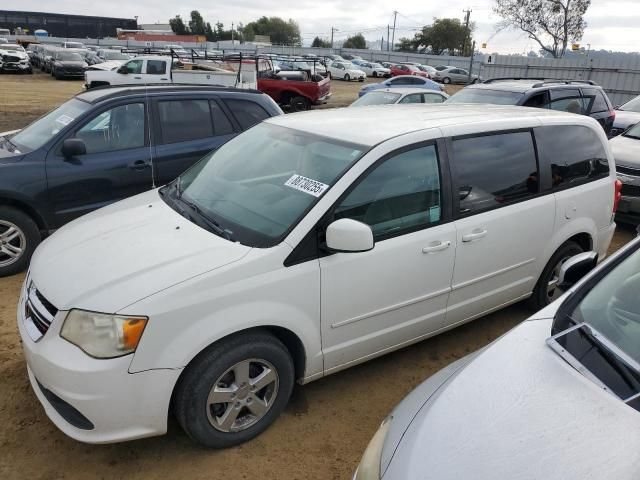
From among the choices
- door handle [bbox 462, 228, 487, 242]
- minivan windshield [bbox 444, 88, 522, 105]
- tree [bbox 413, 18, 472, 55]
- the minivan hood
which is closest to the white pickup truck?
minivan windshield [bbox 444, 88, 522, 105]

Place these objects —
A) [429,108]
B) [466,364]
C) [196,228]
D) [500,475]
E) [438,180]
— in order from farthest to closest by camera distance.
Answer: [429,108], [438,180], [196,228], [466,364], [500,475]

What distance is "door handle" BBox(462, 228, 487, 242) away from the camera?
10.8 feet

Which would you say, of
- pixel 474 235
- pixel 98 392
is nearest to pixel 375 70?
pixel 474 235

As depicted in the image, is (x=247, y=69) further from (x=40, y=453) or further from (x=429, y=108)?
(x=40, y=453)

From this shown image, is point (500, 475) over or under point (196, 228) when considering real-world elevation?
under

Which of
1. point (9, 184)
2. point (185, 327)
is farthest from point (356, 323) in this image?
point (9, 184)

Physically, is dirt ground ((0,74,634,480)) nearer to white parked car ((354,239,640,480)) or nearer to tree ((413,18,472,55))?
white parked car ((354,239,640,480))

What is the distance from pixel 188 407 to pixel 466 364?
1.38 meters

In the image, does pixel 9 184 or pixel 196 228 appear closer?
pixel 196 228

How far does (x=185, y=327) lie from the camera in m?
2.42

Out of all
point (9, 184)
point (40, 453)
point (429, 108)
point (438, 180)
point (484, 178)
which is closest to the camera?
point (40, 453)

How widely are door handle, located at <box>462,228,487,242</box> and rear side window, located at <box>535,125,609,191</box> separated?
2.73 feet

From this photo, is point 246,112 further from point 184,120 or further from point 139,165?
point 139,165

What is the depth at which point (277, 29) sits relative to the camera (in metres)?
Answer: 111
